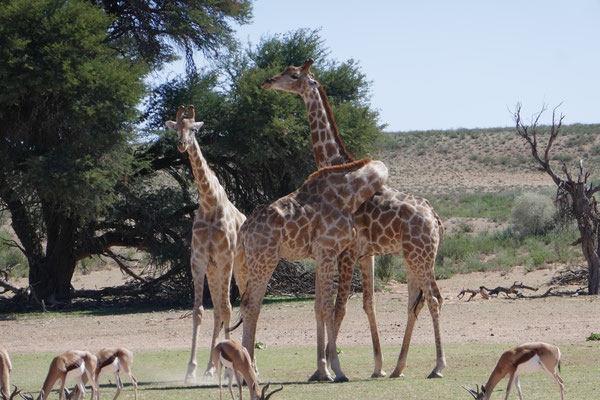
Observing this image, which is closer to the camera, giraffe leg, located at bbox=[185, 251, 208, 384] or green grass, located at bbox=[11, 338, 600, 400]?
green grass, located at bbox=[11, 338, 600, 400]

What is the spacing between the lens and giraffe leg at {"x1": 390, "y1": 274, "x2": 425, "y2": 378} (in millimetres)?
11250

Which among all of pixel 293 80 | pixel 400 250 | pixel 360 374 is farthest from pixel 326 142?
pixel 360 374

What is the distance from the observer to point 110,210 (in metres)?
22.1

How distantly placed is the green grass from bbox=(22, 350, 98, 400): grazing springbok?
1.51 meters

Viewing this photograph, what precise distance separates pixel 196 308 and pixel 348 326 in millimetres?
6458

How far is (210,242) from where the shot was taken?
40.2ft

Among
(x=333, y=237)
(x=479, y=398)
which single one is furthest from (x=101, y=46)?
(x=479, y=398)

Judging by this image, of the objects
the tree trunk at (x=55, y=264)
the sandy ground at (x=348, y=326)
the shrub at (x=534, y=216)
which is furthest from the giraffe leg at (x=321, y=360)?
the shrub at (x=534, y=216)

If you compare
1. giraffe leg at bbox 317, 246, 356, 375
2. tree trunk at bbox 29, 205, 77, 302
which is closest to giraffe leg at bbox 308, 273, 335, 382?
giraffe leg at bbox 317, 246, 356, 375

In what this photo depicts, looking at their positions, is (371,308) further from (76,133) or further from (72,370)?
(76,133)

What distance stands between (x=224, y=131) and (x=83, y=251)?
4.98 m

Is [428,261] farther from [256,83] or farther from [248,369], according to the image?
[256,83]

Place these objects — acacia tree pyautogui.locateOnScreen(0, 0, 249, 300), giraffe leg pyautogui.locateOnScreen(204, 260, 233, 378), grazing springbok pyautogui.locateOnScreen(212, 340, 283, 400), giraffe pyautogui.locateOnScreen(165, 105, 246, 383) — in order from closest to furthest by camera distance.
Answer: grazing springbok pyautogui.locateOnScreen(212, 340, 283, 400), giraffe pyautogui.locateOnScreen(165, 105, 246, 383), giraffe leg pyautogui.locateOnScreen(204, 260, 233, 378), acacia tree pyautogui.locateOnScreen(0, 0, 249, 300)

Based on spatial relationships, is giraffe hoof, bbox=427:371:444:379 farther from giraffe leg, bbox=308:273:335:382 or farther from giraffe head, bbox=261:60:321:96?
giraffe head, bbox=261:60:321:96
